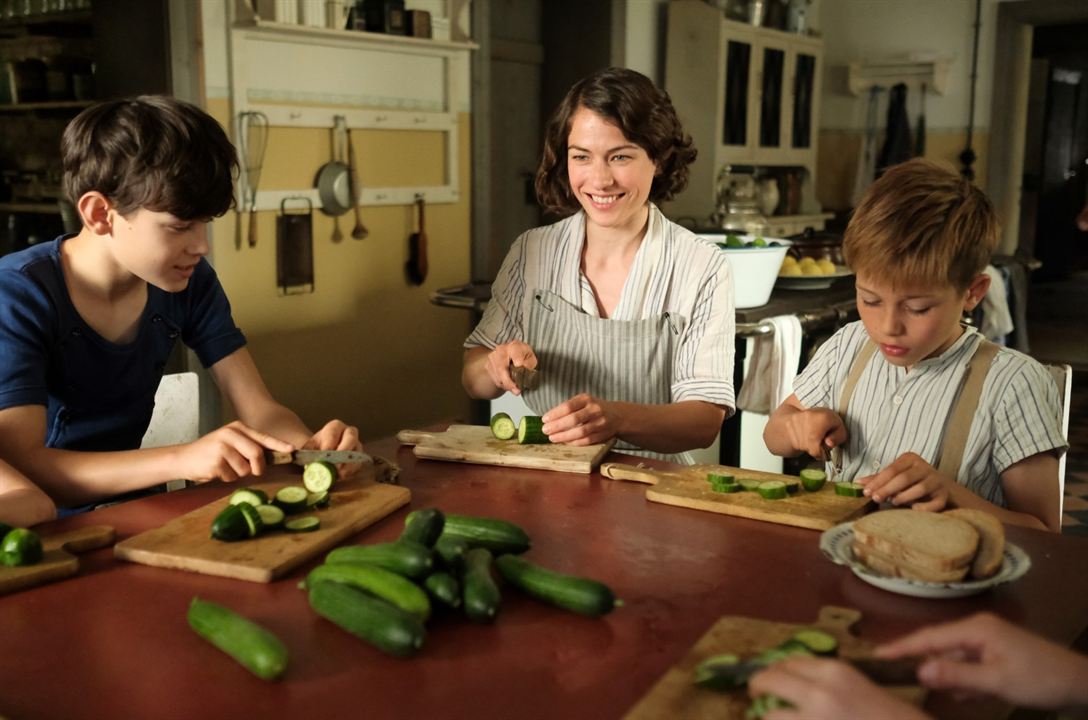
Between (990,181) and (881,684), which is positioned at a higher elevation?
(990,181)

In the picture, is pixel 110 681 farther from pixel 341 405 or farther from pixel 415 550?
pixel 341 405

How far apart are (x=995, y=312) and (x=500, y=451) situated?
4.02 m

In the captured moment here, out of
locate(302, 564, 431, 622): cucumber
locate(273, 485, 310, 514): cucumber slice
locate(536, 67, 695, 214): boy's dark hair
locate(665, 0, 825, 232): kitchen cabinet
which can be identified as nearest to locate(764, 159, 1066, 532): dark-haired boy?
locate(536, 67, 695, 214): boy's dark hair

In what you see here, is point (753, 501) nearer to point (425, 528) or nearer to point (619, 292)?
point (425, 528)

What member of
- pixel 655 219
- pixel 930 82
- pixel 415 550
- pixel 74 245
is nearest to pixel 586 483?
pixel 415 550

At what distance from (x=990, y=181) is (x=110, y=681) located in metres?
8.18

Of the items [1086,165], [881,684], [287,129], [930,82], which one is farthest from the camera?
[1086,165]

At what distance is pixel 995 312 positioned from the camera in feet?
17.6

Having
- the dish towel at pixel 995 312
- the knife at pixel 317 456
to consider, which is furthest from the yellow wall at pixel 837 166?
the knife at pixel 317 456

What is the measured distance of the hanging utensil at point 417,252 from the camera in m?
5.21

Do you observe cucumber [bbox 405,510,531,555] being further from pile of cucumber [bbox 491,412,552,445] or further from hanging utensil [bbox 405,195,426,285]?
hanging utensil [bbox 405,195,426,285]

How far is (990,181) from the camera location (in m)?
8.16

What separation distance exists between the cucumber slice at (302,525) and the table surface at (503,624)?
85 mm

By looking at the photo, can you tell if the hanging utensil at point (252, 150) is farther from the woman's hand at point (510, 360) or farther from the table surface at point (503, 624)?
the table surface at point (503, 624)
